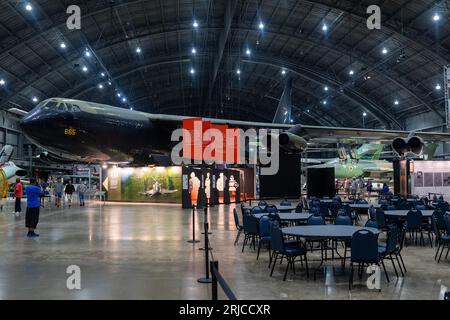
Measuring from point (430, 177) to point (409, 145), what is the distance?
29.3ft

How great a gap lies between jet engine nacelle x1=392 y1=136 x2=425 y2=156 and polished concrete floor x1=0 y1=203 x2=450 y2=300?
617 centimetres

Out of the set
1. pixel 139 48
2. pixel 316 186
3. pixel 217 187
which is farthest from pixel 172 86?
pixel 316 186

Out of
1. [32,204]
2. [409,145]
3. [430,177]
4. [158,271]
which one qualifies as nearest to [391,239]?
[158,271]

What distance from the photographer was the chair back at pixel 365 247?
19.5 ft

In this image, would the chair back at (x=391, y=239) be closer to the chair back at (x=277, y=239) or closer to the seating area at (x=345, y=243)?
the seating area at (x=345, y=243)

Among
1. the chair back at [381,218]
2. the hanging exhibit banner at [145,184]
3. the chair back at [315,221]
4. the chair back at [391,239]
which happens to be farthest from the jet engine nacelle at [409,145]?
the hanging exhibit banner at [145,184]

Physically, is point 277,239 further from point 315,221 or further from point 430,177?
point 430,177

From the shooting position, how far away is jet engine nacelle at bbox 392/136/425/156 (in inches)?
578

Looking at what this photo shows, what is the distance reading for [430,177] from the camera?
2241 cm

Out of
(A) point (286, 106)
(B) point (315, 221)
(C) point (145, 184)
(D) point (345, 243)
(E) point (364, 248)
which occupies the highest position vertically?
(A) point (286, 106)

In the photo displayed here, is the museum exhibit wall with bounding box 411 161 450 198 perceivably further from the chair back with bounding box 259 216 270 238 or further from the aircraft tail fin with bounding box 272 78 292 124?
the chair back with bounding box 259 216 270 238

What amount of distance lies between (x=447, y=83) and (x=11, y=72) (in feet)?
87.5
